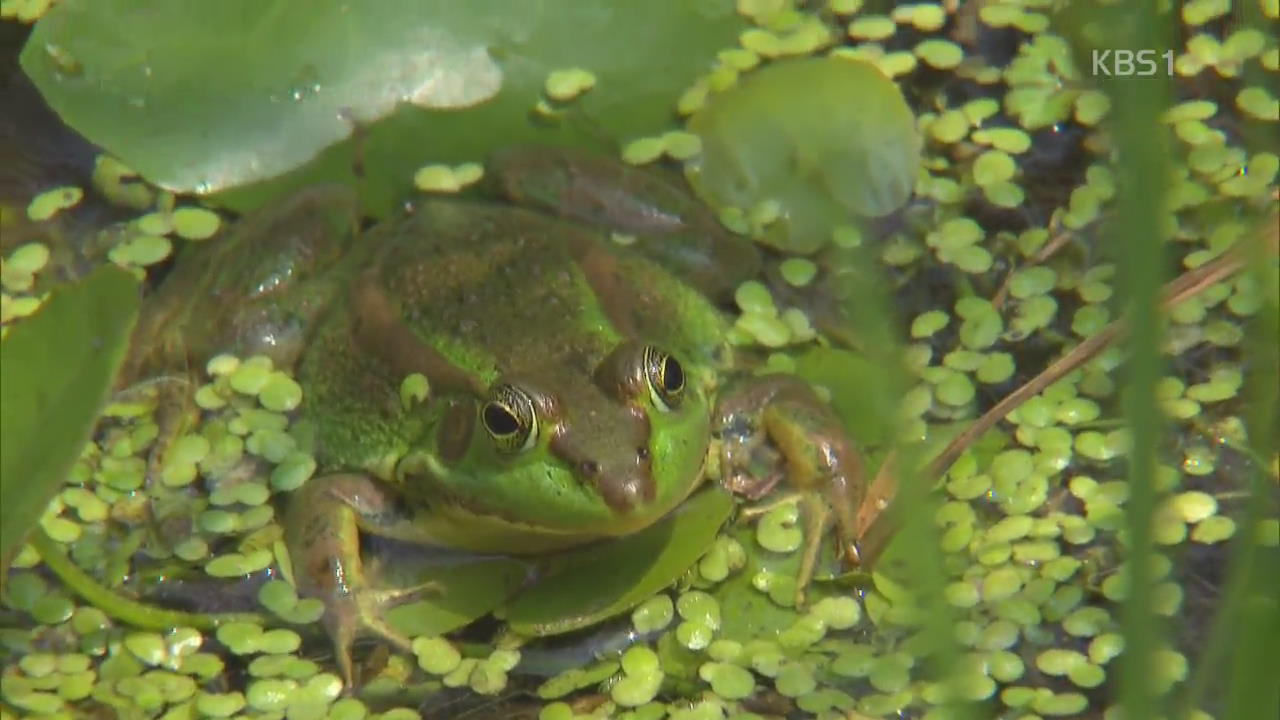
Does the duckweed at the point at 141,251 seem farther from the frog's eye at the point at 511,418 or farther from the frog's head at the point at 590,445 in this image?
the frog's eye at the point at 511,418

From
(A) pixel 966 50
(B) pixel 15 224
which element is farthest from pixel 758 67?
(B) pixel 15 224

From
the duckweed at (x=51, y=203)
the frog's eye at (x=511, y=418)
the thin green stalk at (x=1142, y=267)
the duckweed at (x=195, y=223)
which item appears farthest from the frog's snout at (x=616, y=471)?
the duckweed at (x=51, y=203)

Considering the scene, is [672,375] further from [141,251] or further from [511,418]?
[141,251]

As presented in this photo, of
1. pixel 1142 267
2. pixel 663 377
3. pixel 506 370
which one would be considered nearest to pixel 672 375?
pixel 663 377

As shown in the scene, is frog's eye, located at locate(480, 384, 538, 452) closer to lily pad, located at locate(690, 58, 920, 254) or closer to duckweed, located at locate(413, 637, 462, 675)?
duckweed, located at locate(413, 637, 462, 675)

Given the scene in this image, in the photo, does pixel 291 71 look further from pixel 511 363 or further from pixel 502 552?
pixel 502 552

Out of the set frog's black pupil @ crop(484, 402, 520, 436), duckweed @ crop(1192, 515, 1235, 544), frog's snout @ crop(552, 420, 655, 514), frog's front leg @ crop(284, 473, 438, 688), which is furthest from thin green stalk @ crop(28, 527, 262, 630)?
duckweed @ crop(1192, 515, 1235, 544)
